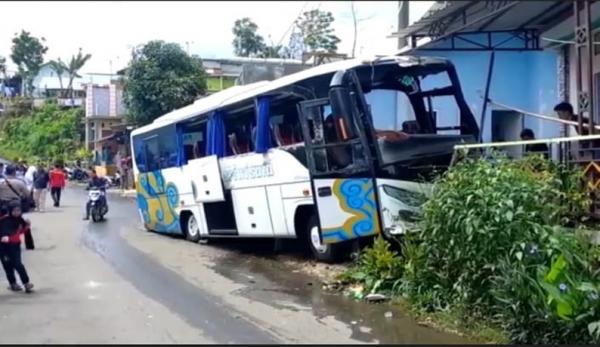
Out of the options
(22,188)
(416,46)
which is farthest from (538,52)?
(22,188)

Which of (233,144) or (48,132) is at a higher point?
(48,132)

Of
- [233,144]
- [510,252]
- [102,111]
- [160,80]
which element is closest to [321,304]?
[510,252]

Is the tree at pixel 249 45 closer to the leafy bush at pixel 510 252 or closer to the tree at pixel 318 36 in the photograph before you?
the tree at pixel 318 36

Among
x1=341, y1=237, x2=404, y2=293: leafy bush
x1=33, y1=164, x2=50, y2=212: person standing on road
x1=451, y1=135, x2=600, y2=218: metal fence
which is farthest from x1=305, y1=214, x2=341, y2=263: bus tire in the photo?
x1=33, y1=164, x2=50, y2=212: person standing on road

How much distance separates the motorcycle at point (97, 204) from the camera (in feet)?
67.3

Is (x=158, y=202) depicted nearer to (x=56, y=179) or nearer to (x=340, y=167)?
(x=340, y=167)

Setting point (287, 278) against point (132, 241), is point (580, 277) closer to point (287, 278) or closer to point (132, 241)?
point (287, 278)

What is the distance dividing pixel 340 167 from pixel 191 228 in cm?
639

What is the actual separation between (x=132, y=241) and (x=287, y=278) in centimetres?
607

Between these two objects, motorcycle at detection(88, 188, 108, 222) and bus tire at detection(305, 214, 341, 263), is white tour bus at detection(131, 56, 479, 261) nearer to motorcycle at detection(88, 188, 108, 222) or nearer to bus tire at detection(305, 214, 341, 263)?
bus tire at detection(305, 214, 341, 263)

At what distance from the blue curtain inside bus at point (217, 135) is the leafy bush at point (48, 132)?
103 ft

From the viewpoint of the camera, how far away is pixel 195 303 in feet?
28.9

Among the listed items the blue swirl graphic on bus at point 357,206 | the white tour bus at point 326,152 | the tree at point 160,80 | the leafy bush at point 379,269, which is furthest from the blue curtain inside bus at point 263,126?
the tree at point 160,80

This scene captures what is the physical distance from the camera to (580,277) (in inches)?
271
